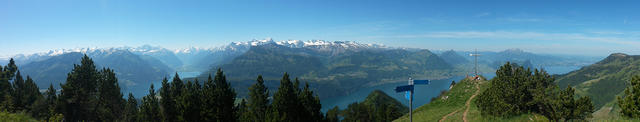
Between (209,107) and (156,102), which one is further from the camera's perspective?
(156,102)

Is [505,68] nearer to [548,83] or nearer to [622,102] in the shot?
[548,83]

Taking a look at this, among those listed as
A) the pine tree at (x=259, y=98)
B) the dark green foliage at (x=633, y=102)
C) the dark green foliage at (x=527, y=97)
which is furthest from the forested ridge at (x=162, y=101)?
the dark green foliage at (x=633, y=102)

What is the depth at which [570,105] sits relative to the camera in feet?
67.1

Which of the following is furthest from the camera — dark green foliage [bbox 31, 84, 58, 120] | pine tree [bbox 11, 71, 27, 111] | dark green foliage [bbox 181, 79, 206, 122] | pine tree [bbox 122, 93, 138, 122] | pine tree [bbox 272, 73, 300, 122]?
pine tree [bbox 122, 93, 138, 122]

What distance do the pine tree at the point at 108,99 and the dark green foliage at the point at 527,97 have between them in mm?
71917

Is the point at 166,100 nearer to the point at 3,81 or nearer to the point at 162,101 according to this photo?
the point at 162,101

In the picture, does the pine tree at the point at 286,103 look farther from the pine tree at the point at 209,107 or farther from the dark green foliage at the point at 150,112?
the dark green foliage at the point at 150,112

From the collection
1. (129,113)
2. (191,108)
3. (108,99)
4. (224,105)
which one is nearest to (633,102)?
(224,105)

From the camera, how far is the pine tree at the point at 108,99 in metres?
58.5

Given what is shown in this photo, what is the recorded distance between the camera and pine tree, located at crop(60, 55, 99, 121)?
180 ft

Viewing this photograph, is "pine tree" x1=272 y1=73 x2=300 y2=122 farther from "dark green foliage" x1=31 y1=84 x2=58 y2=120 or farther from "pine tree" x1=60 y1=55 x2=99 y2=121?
"dark green foliage" x1=31 y1=84 x2=58 y2=120

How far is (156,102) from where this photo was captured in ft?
196

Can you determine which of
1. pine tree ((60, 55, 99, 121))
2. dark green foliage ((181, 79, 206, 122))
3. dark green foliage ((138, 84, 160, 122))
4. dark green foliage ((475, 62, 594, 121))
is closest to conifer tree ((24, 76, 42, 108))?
pine tree ((60, 55, 99, 121))

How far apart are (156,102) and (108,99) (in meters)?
11.7
